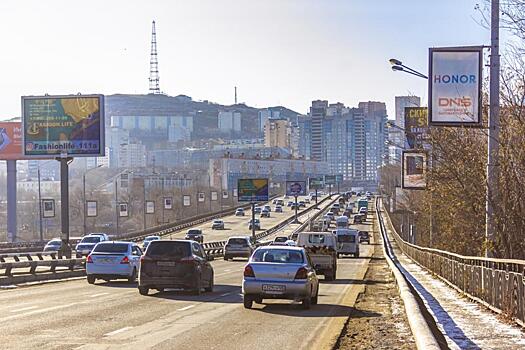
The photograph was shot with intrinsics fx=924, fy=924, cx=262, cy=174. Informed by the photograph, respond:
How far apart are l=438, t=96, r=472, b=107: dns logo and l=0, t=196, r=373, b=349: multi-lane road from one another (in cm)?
647

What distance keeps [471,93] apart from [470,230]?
9.08 meters

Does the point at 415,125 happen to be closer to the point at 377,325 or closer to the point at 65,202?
the point at 65,202

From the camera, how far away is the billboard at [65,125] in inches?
2158

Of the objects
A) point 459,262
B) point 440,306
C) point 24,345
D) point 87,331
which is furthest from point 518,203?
point 24,345

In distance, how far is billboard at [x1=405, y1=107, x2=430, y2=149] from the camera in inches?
1748

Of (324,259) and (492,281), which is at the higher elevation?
(492,281)

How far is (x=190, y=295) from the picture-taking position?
1065 inches

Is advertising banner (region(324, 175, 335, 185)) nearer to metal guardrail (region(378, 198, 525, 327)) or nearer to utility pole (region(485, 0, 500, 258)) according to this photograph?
metal guardrail (region(378, 198, 525, 327))

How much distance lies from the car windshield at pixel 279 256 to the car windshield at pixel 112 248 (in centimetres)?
1068

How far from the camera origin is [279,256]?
2306 cm

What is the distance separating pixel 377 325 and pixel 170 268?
9.38m

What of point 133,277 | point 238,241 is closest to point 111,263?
point 133,277

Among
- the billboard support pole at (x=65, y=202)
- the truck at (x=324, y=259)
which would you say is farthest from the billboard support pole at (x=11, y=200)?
the truck at (x=324, y=259)

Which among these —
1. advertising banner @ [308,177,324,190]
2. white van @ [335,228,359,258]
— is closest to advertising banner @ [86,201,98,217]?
white van @ [335,228,359,258]
